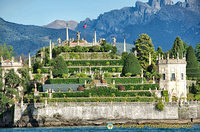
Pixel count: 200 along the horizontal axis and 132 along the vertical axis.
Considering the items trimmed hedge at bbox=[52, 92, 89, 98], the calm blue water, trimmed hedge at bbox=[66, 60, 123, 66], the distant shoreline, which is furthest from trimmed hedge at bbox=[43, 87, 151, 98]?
trimmed hedge at bbox=[66, 60, 123, 66]

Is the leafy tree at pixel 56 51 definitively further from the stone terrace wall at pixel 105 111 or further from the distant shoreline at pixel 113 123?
the distant shoreline at pixel 113 123

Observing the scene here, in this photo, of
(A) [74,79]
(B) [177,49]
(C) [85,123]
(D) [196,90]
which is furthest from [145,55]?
(C) [85,123]

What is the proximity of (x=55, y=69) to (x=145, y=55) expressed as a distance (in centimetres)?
2360

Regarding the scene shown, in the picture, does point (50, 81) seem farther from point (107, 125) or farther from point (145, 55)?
point (145, 55)

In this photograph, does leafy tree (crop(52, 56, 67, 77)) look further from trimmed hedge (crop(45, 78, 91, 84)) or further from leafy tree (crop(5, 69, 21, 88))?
leafy tree (crop(5, 69, 21, 88))

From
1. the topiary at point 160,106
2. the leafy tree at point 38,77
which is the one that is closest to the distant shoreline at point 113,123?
the topiary at point 160,106

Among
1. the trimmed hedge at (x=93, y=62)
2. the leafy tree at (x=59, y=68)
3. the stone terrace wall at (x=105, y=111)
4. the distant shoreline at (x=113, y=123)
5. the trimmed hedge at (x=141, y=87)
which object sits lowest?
the distant shoreline at (x=113, y=123)

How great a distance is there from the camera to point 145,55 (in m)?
122

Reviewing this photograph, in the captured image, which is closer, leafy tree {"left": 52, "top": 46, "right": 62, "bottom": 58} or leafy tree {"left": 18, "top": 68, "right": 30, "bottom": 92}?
leafy tree {"left": 18, "top": 68, "right": 30, "bottom": 92}

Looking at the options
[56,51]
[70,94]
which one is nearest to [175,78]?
[70,94]

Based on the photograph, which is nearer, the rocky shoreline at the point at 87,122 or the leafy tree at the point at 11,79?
the rocky shoreline at the point at 87,122

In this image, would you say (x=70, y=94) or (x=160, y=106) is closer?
(x=160, y=106)

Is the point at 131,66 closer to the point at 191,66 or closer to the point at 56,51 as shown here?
the point at 191,66

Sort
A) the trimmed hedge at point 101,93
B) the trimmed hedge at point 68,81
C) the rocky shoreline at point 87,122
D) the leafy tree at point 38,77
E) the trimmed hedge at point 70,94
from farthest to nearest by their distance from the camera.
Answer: the leafy tree at point 38,77 → the trimmed hedge at point 68,81 → the trimmed hedge at point 101,93 → the trimmed hedge at point 70,94 → the rocky shoreline at point 87,122
